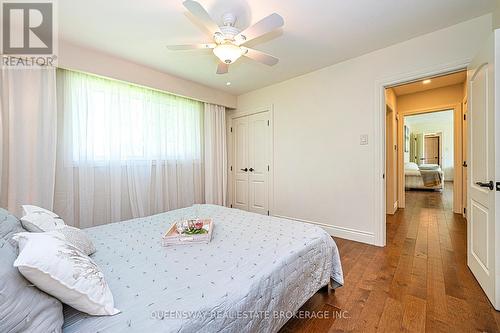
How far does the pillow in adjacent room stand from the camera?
1.27 m

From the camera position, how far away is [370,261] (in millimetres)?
2328

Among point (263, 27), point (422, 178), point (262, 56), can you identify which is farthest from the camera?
point (422, 178)

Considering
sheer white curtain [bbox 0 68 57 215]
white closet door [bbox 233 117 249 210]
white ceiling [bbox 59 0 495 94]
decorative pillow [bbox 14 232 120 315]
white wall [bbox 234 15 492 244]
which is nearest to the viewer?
decorative pillow [bbox 14 232 120 315]

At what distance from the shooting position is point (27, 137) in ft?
7.57

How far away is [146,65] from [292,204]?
121 inches

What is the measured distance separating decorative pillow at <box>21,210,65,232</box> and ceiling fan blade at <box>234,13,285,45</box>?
1897 mm

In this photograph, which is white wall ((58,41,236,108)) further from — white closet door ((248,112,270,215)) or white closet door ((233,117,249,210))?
white closet door ((248,112,270,215))

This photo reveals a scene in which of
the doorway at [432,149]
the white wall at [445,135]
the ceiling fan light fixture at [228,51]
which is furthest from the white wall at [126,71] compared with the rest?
the doorway at [432,149]

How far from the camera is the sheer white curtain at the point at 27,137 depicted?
222 centimetres

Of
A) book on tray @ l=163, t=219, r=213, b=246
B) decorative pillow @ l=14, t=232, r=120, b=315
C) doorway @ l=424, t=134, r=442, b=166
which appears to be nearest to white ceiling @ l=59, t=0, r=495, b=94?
book on tray @ l=163, t=219, r=213, b=246

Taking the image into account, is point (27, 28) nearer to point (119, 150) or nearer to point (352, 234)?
point (119, 150)

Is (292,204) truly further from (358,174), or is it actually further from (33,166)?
(33,166)

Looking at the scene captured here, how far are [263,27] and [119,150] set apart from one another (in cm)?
248

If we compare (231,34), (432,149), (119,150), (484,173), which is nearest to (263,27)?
(231,34)
